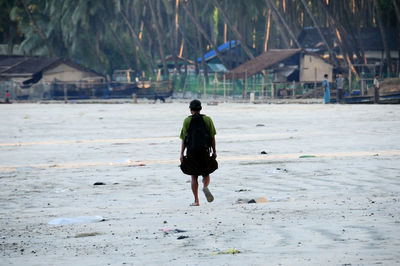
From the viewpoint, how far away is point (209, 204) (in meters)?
9.67

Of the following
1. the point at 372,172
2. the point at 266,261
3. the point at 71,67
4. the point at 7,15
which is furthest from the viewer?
the point at 7,15

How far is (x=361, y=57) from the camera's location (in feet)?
204

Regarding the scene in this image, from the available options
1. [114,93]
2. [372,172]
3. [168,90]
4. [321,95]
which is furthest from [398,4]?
[372,172]

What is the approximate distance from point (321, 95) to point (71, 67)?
25658mm

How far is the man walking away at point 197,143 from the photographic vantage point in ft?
31.0

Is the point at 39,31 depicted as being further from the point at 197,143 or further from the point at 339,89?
the point at 197,143

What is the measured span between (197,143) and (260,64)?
4803cm

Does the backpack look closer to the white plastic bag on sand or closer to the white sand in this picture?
the white sand

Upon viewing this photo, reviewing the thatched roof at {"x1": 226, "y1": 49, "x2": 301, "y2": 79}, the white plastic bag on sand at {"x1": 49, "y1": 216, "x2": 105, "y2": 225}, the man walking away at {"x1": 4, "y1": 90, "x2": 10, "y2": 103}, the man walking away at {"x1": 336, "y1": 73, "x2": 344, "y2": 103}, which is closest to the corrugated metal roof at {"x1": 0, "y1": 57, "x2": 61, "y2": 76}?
the man walking away at {"x1": 4, "y1": 90, "x2": 10, "y2": 103}

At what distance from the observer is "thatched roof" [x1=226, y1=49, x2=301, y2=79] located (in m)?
56.0

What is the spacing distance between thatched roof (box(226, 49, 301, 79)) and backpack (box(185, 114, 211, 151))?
150 ft

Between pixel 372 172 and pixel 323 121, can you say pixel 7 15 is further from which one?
pixel 372 172

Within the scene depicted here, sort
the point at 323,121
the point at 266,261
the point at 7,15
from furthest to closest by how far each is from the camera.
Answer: the point at 7,15 < the point at 323,121 < the point at 266,261

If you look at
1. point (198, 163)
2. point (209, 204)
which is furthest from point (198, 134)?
point (209, 204)
